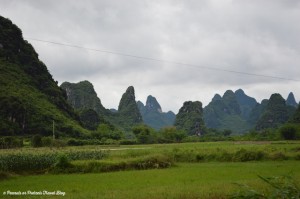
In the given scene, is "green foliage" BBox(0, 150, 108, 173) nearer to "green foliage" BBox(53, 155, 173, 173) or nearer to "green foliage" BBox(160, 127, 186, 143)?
"green foliage" BBox(53, 155, 173, 173)

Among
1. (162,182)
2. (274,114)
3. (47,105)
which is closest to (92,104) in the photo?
(47,105)

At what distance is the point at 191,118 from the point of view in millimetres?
99375

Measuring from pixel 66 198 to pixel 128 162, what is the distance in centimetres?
1147

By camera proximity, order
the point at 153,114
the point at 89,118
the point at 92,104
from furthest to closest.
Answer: the point at 153,114
the point at 92,104
the point at 89,118

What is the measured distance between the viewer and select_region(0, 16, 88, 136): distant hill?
53219 mm

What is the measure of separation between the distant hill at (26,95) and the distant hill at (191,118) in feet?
130

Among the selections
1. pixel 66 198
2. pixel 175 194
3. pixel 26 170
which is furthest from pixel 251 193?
pixel 26 170

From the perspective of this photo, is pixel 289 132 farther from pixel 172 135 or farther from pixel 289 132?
pixel 172 135

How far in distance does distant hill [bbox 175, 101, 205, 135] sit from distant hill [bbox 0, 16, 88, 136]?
39709mm

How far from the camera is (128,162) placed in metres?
21.5

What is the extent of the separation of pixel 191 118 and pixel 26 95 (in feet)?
177

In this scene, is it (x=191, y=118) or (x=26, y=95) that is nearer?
(x=26, y=95)

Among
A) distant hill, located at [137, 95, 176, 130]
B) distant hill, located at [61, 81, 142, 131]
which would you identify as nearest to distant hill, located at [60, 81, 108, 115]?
distant hill, located at [61, 81, 142, 131]

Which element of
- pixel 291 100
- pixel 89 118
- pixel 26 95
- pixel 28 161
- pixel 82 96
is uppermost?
pixel 291 100
